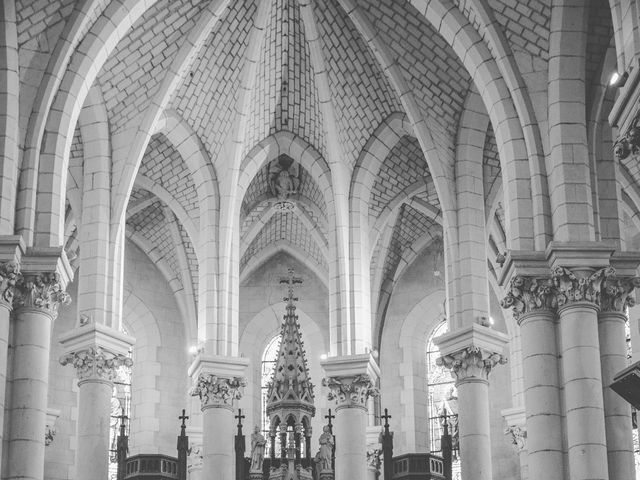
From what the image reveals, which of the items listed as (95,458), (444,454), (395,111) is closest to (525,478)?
(444,454)

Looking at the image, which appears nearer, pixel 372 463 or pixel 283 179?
pixel 372 463

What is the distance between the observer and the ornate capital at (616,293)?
65.7 feet

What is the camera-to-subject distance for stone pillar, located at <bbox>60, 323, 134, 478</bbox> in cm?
2425

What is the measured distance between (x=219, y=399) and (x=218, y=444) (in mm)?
869

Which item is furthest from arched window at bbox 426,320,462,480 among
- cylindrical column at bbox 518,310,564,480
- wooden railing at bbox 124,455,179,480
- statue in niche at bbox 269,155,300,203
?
cylindrical column at bbox 518,310,564,480

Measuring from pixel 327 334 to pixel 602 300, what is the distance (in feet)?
48.2

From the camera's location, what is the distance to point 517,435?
30453mm

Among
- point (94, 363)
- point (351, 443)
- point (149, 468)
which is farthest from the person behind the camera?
point (351, 443)

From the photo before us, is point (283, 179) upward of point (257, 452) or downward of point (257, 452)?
upward

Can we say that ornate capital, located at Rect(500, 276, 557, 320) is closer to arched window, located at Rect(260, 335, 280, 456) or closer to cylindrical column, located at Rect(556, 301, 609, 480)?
cylindrical column, located at Rect(556, 301, 609, 480)

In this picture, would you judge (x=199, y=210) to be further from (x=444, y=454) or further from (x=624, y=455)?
(x=624, y=455)

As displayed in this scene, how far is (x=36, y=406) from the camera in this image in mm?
19953

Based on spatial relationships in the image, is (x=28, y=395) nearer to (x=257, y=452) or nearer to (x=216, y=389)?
(x=216, y=389)

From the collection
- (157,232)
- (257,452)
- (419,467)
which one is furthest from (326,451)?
(157,232)
